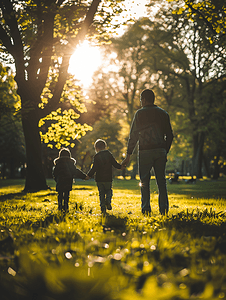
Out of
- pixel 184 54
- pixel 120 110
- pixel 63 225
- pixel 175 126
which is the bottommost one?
pixel 63 225

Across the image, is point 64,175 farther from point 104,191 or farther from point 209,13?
point 209,13

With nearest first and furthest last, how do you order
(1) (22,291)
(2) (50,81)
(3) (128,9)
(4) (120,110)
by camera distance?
1. (1) (22,291)
2. (3) (128,9)
3. (2) (50,81)
4. (4) (120,110)

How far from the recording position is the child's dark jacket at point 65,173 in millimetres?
6938

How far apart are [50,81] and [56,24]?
3.06 meters

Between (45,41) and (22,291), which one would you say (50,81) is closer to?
(45,41)

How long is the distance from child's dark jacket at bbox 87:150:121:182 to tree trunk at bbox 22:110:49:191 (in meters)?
7.57

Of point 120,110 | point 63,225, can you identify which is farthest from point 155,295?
→ point 120,110

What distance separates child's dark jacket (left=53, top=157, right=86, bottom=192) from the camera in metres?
6.94

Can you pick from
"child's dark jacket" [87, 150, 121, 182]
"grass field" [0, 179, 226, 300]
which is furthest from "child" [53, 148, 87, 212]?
"grass field" [0, 179, 226, 300]

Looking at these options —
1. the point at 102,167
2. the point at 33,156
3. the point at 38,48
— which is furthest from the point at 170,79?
the point at 102,167

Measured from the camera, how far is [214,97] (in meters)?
31.1

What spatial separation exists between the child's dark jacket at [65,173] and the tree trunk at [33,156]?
7112mm

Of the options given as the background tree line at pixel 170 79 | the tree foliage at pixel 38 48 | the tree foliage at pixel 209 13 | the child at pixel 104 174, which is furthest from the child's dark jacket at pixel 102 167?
the background tree line at pixel 170 79

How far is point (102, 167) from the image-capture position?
6.89 m
